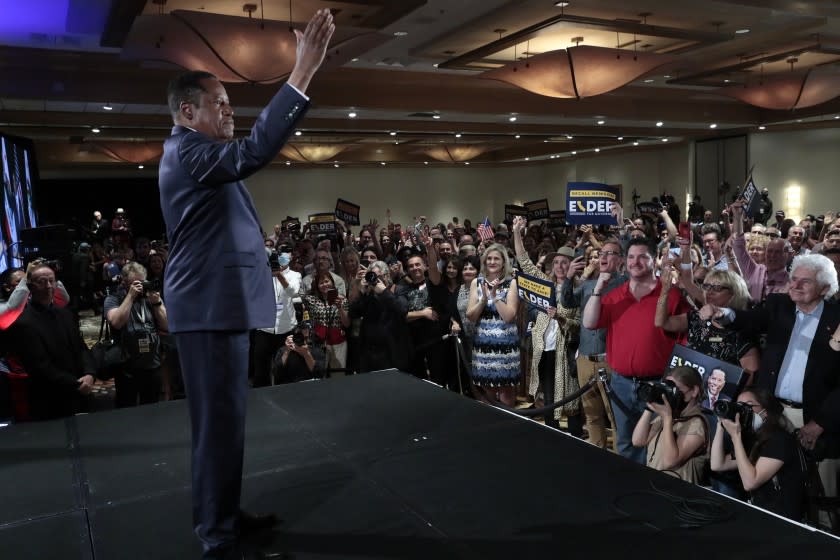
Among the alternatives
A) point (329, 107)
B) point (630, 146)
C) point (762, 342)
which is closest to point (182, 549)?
point (762, 342)

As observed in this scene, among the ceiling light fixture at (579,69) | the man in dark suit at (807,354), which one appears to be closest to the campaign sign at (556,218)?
the ceiling light fixture at (579,69)

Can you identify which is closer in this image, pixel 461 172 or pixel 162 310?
pixel 162 310

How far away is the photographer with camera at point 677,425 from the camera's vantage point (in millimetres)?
3029

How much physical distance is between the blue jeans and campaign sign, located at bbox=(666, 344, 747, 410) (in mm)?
352

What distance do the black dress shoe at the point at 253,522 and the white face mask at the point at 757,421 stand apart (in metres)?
1.93

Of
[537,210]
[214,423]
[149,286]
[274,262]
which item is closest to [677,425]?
[214,423]

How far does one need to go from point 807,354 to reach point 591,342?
4.54ft

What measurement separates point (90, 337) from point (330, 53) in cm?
521

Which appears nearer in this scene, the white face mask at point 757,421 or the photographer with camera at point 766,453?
the photographer with camera at point 766,453

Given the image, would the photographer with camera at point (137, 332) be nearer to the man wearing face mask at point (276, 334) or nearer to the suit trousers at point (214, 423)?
the man wearing face mask at point (276, 334)

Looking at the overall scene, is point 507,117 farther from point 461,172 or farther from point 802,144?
point 461,172

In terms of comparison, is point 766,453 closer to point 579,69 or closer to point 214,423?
point 214,423

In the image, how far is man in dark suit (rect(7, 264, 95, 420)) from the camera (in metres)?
3.91

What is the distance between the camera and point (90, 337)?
31.9 ft
